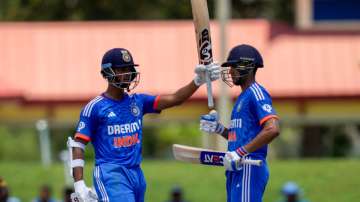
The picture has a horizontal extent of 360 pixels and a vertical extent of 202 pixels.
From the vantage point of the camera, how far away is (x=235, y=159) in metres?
9.96

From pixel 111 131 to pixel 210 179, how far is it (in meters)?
10.8

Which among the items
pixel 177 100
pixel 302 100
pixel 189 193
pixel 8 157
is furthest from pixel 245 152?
pixel 8 157

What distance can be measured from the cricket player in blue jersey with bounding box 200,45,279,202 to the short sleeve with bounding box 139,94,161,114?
801mm

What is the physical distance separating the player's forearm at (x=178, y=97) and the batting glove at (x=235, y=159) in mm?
981

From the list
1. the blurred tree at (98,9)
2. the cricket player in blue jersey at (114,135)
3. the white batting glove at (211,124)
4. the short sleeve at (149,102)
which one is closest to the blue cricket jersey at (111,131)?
the cricket player in blue jersey at (114,135)

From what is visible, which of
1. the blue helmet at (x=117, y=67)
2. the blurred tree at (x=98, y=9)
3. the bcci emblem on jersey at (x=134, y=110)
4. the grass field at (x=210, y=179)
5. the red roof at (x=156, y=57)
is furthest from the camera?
the blurred tree at (x=98, y=9)

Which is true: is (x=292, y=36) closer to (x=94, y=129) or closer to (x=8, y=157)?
(x=8, y=157)

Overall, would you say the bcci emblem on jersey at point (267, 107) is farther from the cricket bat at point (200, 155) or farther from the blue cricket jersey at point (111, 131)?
the blue cricket jersey at point (111, 131)

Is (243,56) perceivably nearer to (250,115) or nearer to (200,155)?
(250,115)

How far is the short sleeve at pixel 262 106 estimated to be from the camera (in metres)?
10.1

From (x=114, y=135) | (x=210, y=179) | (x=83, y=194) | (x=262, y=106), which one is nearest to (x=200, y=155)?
(x=114, y=135)

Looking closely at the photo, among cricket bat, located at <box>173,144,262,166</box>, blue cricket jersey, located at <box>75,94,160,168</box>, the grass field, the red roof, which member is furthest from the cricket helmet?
the red roof

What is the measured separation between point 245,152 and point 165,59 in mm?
18511

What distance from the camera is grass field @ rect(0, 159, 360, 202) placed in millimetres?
19969
